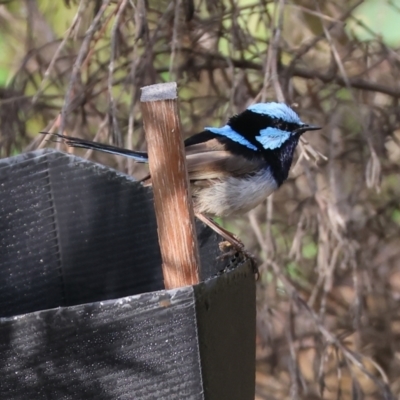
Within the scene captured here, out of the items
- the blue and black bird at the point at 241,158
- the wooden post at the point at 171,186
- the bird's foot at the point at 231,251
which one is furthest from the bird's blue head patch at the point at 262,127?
the wooden post at the point at 171,186

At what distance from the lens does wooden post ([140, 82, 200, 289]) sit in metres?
1.52

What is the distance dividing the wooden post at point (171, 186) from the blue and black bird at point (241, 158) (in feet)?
3.04

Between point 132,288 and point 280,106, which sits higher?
point 280,106

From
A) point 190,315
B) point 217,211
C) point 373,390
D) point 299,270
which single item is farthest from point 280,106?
point 373,390

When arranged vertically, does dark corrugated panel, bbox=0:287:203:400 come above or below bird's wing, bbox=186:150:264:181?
below

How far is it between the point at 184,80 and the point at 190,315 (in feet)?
7.36

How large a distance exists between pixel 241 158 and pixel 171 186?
1.21 meters

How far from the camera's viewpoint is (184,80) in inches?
138

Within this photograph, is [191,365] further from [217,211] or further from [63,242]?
[217,211]

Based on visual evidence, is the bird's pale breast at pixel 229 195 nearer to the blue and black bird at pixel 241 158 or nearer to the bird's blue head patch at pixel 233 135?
the blue and black bird at pixel 241 158

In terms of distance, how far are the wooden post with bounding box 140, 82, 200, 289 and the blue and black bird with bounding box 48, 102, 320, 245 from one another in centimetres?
93

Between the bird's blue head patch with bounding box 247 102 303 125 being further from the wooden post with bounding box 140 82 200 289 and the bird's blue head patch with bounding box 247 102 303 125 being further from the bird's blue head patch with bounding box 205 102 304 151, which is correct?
the wooden post with bounding box 140 82 200 289

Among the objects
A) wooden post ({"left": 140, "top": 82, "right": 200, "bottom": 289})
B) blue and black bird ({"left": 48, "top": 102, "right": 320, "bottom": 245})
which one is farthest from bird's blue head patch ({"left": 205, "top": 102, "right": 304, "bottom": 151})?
wooden post ({"left": 140, "top": 82, "right": 200, "bottom": 289})

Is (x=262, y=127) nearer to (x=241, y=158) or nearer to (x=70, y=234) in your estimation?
(x=241, y=158)
